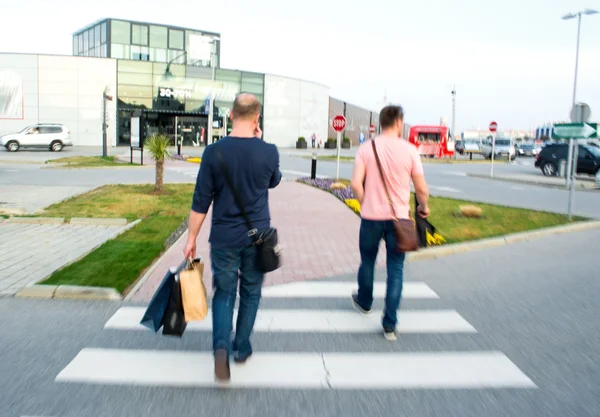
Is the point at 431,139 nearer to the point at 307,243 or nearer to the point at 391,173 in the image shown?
the point at 307,243

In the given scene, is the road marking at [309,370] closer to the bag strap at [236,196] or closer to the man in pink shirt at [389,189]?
the man in pink shirt at [389,189]

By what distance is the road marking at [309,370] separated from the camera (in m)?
4.21

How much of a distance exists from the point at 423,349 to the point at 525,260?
4.61 m

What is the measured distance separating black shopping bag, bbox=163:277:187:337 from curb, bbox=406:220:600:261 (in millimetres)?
5177

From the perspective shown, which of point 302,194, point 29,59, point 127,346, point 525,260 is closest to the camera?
point 127,346

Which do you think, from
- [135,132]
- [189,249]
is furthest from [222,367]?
[135,132]

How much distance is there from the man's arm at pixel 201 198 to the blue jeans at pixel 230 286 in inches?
7.0

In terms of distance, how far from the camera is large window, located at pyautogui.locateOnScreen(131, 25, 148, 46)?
5788cm

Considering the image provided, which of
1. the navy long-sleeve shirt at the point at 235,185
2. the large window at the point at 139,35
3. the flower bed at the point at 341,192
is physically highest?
the large window at the point at 139,35

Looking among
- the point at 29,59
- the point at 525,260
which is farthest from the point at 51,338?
the point at 29,59

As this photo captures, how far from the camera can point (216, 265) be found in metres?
4.19

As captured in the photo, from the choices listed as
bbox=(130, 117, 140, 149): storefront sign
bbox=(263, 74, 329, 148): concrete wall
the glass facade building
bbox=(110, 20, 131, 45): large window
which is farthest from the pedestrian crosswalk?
bbox=(110, 20, 131, 45): large window

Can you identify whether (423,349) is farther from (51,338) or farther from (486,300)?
(51,338)

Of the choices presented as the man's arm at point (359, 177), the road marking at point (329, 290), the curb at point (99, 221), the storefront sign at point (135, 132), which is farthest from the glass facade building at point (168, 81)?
the man's arm at point (359, 177)
